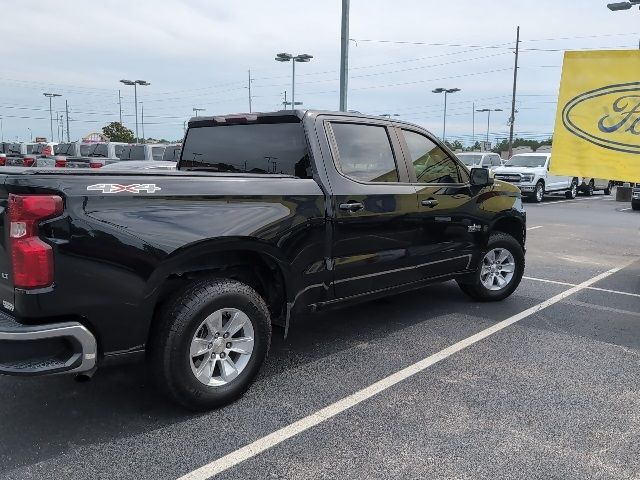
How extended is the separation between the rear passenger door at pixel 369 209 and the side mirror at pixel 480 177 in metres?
0.91

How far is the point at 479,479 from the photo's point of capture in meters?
2.79

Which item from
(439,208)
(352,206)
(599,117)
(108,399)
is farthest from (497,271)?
(108,399)

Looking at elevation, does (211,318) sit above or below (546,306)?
above

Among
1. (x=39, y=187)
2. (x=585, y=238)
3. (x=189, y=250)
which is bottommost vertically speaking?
(x=585, y=238)

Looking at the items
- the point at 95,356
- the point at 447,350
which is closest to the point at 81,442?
the point at 95,356

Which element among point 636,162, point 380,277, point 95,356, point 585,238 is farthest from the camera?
point 585,238

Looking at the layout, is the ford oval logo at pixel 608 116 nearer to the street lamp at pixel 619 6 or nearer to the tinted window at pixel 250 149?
the tinted window at pixel 250 149

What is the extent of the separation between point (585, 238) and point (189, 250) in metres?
10.4

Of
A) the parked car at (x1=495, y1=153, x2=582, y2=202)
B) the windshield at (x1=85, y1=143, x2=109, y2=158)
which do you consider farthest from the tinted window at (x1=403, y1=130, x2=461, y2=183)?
the windshield at (x1=85, y1=143, x2=109, y2=158)

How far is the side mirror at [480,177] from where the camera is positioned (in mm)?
5281

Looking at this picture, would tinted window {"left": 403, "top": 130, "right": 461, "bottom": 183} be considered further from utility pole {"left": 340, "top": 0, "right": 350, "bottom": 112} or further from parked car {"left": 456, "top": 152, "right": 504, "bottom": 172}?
parked car {"left": 456, "top": 152, "right": 504, "bottom": 172}

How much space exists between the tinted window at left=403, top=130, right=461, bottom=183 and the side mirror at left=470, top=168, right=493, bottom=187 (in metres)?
0.14

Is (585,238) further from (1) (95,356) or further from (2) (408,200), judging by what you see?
(1) (95,356)

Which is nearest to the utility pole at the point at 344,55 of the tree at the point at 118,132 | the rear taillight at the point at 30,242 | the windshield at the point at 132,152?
the windshield at the point at 132,152
